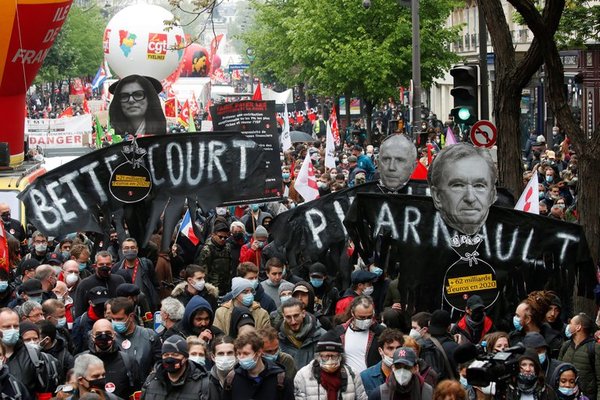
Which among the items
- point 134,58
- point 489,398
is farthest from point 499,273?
point 134,58

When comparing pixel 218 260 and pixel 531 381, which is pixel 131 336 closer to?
pixel 531 381

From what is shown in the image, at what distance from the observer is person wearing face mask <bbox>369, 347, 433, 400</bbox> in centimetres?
962

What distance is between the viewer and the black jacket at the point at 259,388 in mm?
9828

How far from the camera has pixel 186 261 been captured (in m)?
16.3

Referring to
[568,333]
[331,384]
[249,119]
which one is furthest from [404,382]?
[249,119]

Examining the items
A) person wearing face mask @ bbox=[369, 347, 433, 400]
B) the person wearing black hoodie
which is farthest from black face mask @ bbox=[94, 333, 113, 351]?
person wearing face mask @ bbox=[369, 347, 433, 400]

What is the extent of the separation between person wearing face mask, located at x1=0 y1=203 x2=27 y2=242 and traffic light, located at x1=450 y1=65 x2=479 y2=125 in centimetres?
545

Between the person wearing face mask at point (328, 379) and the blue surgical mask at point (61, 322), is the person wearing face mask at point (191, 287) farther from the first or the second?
the person wearing face mask at point (328, 379)

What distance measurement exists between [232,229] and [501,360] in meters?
8.90

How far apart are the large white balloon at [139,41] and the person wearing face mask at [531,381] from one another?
47.0 m

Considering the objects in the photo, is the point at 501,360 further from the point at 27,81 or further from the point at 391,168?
the point at 27,81

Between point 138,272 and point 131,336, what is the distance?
2.88 meters

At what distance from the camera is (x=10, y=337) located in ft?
35.2

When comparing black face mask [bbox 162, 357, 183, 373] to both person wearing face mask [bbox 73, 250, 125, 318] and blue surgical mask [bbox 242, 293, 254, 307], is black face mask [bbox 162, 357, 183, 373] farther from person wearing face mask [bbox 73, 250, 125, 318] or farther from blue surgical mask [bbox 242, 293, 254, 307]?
person wearing face mask [bbox 73, 250, 125, 318]
